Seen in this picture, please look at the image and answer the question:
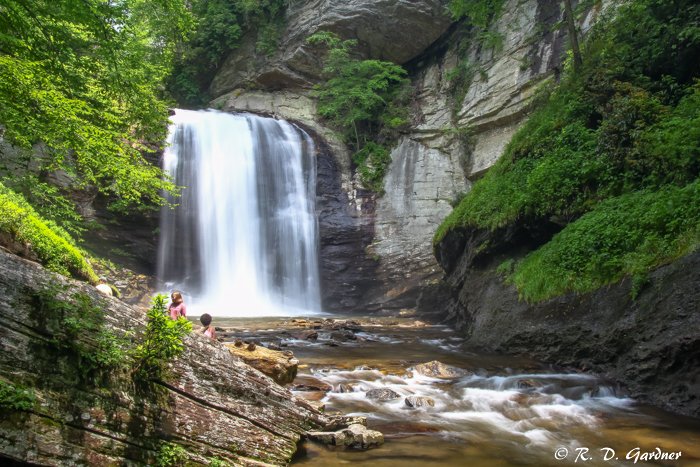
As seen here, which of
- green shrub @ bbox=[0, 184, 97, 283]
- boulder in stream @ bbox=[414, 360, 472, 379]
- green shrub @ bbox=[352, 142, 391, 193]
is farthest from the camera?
green shrub @ bbox=[352, 142, 391, 193]

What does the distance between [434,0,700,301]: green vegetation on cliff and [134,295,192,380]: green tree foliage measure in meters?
6.97

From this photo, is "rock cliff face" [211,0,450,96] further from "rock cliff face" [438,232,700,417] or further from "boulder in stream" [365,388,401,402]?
"boulder in stream" [365,388,401,402]

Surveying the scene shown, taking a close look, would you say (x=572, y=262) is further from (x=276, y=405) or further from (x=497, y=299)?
(x=276, y=405)

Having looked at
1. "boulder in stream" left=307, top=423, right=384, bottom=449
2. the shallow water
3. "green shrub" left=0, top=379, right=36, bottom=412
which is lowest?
the shallow water

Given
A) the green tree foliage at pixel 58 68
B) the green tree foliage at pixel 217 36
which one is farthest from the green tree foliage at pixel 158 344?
the green tree foliage at pixel 217 36

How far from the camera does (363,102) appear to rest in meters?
27.2

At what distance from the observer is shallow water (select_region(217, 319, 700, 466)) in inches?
181

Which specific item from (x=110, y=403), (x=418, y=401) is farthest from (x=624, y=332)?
(x=110, y=403)

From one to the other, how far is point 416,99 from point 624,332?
904 inches

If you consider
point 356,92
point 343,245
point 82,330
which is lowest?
point 82,330

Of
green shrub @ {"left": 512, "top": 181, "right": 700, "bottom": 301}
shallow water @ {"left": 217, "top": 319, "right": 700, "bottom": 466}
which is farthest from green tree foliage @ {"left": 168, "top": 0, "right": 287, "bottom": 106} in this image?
shallow water @ {"left": 217, "top": 319, "right": 700, "bottom": 466}

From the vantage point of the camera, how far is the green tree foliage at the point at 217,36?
3059 cm

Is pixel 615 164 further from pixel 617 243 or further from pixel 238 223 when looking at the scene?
→ pixel 238 223

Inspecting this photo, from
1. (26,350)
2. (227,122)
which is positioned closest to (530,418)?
(26,350)
